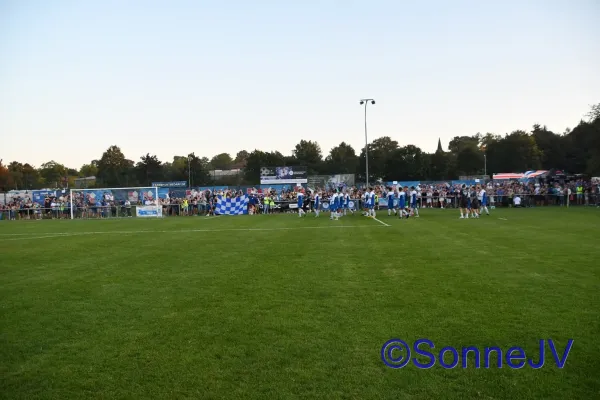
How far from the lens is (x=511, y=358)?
4547 millimetres

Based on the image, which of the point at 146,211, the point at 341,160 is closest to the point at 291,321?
the point at 146,211

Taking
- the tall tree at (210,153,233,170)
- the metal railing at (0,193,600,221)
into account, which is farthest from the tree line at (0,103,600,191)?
the tall tree at (210,153,233,170)

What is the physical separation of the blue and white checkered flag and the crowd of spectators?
0.51 m

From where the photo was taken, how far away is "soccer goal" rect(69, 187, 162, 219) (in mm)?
36031

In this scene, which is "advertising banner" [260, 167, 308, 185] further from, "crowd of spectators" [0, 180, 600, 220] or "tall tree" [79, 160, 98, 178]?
"tall tree" [79, 160, 98, 178]

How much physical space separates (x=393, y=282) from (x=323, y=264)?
7.97 ft

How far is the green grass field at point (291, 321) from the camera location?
4.07m

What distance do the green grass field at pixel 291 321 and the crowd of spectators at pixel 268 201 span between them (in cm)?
2559

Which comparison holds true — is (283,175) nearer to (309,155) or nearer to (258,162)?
(258,162)

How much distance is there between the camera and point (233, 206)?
36438mm

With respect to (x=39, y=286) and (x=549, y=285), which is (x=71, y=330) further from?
(x=549, y=285)

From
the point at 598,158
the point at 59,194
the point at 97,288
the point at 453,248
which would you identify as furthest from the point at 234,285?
the point at 598,158

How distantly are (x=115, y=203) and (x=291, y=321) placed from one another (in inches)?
1359

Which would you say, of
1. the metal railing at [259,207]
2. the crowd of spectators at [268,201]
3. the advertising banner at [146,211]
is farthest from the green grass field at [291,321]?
the metal railing at [259,207]
